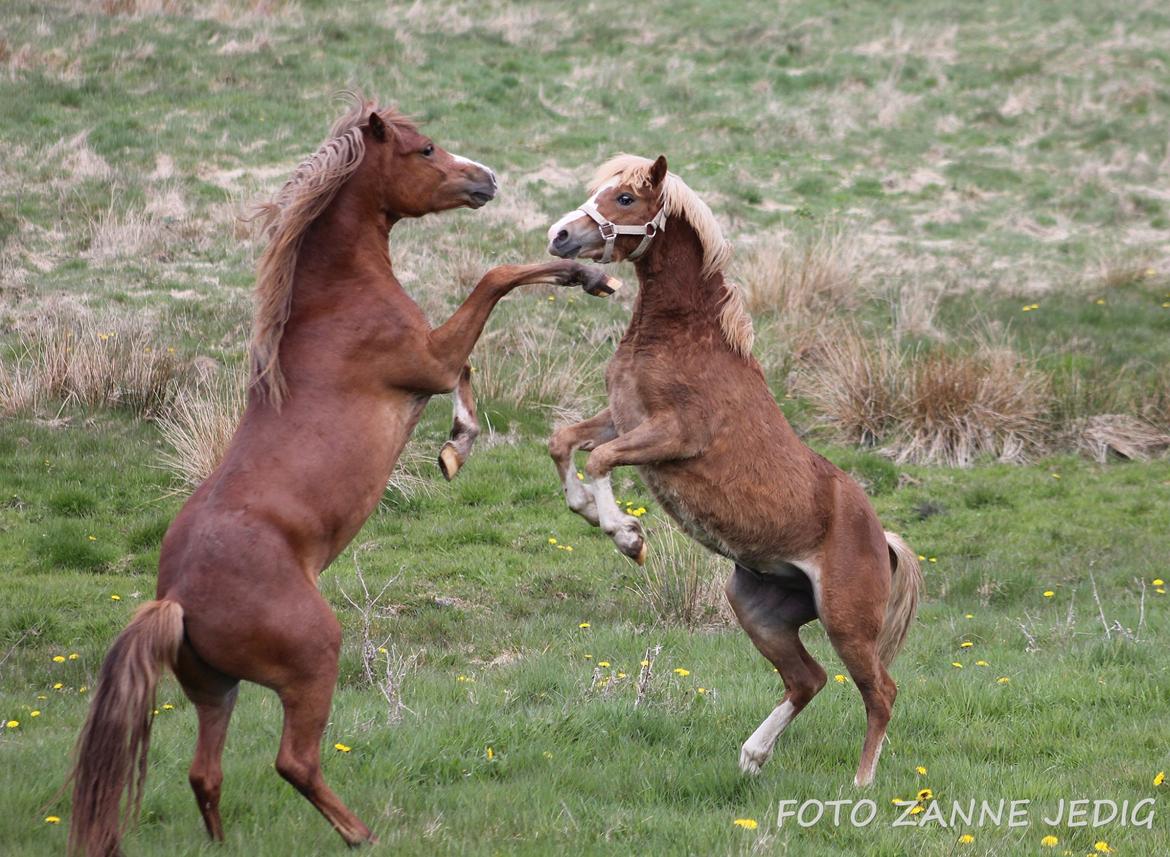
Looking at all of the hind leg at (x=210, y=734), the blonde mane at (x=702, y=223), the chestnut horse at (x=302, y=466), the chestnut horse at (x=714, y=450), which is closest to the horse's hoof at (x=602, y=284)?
the chestnut horse at (x=302, y=466)

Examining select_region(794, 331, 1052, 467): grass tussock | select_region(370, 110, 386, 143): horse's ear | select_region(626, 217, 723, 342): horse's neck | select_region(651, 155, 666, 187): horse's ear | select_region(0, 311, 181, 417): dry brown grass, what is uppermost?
select_region(370, 110, 386, 143): horse's ear

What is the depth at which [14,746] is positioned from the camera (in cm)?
588

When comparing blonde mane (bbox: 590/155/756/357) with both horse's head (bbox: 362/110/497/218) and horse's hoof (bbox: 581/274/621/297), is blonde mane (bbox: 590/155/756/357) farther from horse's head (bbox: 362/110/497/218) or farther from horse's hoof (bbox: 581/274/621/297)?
horse's head (bbox: 362/110/497/218)

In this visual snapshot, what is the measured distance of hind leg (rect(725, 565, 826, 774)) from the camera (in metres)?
6.22

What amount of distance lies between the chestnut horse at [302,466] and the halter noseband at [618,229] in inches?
8.5

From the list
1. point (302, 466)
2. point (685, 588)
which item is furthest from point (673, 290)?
point (685, 588)

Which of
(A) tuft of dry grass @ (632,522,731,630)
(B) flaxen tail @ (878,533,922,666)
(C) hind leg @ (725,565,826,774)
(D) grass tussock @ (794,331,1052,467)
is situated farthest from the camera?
(D) grass tussock @ (794,331,1052,467)

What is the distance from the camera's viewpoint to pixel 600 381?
12.8m

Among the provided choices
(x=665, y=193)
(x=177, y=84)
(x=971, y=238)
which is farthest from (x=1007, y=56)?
(x=665, y=193)

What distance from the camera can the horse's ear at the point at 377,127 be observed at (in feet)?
18.2

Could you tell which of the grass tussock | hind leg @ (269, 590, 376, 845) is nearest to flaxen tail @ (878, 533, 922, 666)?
hind leg @ (269, 590, 376, 845)

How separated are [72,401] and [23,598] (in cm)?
338

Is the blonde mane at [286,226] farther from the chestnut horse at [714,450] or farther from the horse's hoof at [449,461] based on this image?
the chestnut horse at [714,450]

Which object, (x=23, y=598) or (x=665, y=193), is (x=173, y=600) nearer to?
(x=665, y=193)
